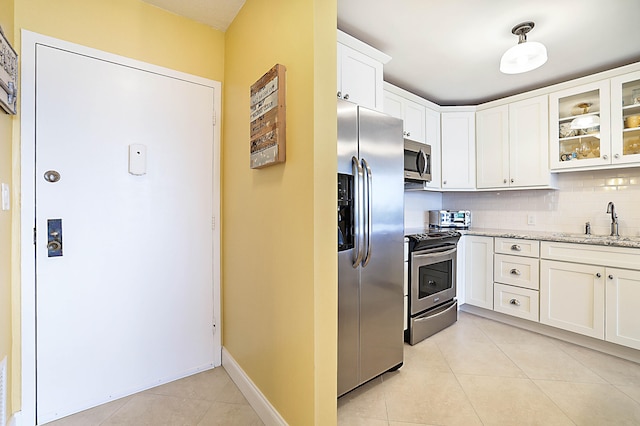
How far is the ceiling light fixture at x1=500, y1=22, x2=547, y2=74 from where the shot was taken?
6.01 ft

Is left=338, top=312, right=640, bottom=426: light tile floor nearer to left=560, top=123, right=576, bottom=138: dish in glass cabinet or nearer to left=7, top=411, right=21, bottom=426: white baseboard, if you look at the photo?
left=7, top=411, right=21, bottom=426: white baseboard

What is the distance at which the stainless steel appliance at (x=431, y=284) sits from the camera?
2.43 meters

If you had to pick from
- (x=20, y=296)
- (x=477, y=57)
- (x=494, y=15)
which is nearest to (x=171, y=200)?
(x=20, y=296)

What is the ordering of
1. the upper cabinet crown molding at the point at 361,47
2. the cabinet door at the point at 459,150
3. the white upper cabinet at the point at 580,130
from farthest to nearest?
the cabinet door at the point at 459,150 < the white upper cabinet at the point at 580,130 < the upper cabinet crown molding at the point at 361,47

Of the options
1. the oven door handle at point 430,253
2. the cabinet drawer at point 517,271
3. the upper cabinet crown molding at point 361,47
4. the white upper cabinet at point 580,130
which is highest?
the upper cabinet crown molding at point 361,47

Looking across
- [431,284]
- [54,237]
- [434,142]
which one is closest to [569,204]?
[434,142]

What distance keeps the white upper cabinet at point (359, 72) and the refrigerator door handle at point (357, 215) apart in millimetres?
684

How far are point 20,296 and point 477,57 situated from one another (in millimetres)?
3598

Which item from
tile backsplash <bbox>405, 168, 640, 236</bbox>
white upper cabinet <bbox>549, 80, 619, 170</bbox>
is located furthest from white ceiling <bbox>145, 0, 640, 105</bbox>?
tile backsplash <bbox>405, 168, 640, 236</bbox>

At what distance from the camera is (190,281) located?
1977 millimetres

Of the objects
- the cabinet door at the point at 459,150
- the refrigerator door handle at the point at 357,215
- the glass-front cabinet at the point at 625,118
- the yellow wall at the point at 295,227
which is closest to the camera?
the yellow wall at the point at 295,227

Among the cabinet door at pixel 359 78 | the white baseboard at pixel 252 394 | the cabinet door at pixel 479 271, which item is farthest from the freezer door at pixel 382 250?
the cabinet door at pixel 479 271

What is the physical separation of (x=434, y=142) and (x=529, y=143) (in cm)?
94

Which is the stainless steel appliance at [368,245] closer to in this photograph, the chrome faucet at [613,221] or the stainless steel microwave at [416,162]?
the stainless steel microwave at [416,162]
